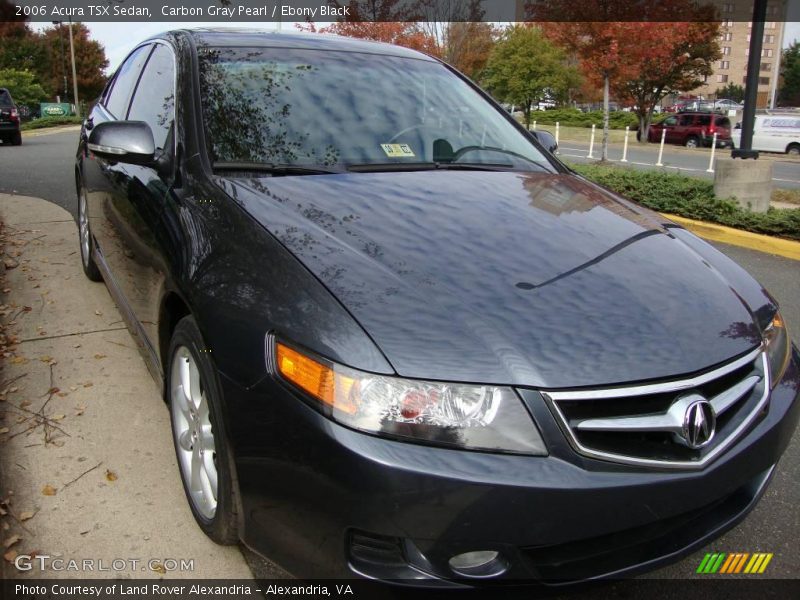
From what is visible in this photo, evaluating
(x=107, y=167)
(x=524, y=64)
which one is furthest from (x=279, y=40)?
(x=524, y=64)

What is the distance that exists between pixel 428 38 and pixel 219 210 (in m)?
20.6

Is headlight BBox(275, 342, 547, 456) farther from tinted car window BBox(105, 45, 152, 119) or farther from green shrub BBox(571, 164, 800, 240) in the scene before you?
green shrub BBox(571, 164, 800, 240)

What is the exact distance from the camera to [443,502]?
1.55m

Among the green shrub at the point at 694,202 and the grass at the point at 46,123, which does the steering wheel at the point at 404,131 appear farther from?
the grass at the point at 46,123

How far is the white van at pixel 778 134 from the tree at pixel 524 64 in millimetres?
8967

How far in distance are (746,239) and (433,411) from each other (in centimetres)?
591

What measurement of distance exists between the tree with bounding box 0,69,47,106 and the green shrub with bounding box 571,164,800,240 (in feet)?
141

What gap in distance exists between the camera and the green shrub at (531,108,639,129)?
4569 centimetres

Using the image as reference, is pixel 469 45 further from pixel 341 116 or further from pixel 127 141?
pixel 127 141

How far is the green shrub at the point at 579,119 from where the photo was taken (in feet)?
150

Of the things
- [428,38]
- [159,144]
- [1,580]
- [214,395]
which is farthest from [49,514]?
[428,38]

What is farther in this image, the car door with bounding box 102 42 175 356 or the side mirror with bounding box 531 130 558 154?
the side mirror with bounding box 531 130 558 154

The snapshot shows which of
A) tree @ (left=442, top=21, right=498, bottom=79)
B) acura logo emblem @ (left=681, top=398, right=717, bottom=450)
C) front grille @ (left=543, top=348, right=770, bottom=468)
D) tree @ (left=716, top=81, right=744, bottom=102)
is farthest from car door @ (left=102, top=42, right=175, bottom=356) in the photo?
tree @ (left=716, top=81, right=744, bottom=102)

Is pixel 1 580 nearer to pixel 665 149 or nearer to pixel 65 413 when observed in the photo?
pixel 65 413
